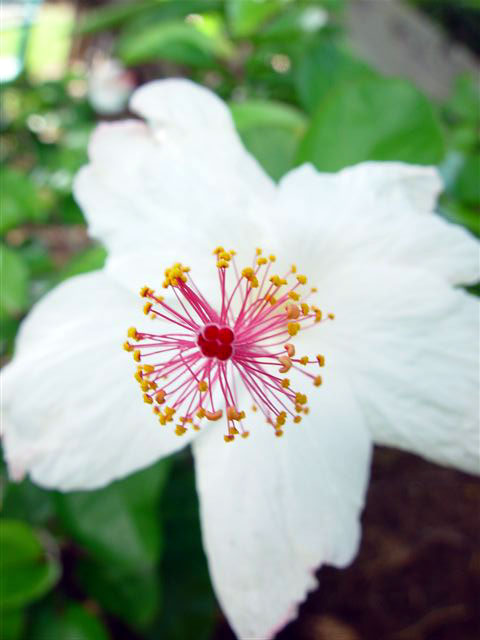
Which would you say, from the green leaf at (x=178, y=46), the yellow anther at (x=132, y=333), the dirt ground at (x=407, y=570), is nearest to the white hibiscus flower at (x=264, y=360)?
the yellow anther at (x=132, y=333)

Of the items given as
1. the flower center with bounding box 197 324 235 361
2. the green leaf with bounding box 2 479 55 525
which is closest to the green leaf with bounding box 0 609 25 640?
the green leaf with bounding box 2 479 55 525

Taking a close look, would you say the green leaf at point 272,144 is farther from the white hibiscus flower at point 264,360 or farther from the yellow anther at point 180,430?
the yellow anther at point 180,430

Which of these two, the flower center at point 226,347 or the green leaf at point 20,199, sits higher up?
the flower center at point 226,347

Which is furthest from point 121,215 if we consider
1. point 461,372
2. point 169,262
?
point 461,372

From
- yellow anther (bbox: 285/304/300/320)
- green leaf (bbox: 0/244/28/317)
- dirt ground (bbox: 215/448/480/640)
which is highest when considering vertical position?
yellow anther (bbox: 285/304/300/320)

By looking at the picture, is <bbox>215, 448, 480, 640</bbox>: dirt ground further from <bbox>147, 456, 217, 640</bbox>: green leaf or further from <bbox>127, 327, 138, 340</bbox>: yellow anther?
<bbox>127, 327, 138, 340</bbox>: yellow anther

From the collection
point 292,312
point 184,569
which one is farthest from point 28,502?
point 292,312
